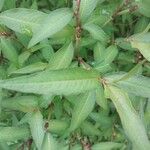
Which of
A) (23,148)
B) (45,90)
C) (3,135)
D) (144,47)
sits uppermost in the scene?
(144,47)

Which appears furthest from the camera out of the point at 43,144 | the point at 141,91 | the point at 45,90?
→ the point at 43,144

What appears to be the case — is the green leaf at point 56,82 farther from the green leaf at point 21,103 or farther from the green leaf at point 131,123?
the green leaf at point 21,103

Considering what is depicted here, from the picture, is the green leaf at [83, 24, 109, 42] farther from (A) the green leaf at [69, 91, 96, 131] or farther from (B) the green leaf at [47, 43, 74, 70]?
(A) the green leaf at [69, 91, 96, 131]

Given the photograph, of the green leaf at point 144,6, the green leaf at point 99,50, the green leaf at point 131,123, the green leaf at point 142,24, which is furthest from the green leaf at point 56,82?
the green leaf at point 142,24

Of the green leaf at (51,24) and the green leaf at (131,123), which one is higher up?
the green leaf at (51,24)

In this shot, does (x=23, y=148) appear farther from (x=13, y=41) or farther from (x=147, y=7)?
(x=147, y=7)

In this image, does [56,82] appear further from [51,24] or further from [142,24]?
[142,24]

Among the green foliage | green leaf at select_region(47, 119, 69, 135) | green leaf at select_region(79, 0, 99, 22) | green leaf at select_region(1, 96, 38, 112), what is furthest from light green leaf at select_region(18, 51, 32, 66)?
green leaf at select_region(79, 0, 99, 22)

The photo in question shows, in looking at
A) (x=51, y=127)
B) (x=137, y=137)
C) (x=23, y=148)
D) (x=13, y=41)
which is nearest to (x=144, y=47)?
(x=137, y=137)
